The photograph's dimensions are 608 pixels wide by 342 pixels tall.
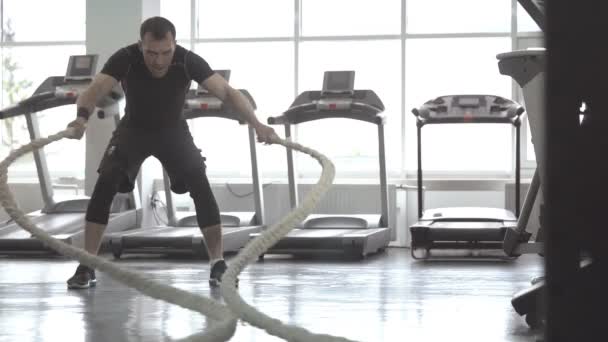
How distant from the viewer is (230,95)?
394 cm

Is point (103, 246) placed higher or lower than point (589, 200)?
lower

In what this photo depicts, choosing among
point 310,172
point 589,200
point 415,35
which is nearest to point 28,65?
point 310,172

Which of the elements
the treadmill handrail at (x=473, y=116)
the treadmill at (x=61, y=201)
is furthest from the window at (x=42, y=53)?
the treadmill handrail at (x=473, y=116)

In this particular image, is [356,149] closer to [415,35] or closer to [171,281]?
[415,35]

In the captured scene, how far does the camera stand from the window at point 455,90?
8695mm

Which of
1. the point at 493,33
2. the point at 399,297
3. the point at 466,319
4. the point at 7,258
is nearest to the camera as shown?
the point at 466,319

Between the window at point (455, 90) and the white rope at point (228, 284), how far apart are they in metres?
5.75

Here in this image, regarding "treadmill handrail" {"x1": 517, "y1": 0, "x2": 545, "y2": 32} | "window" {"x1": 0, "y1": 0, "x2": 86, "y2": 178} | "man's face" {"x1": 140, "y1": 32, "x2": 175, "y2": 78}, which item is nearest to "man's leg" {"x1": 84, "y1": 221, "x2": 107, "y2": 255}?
"man's face" {"x1": 140, "y1": 32, "x2": 175, "y2": 78}

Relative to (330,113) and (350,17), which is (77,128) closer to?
(330,113)

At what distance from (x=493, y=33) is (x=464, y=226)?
2.76 meters

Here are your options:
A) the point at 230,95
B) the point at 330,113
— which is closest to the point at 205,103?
the point at 330,113

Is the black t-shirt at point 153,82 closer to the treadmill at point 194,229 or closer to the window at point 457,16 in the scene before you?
the treadmill at point 194,229

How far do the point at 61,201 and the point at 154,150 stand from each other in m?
3.68

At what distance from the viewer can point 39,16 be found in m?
9.46
